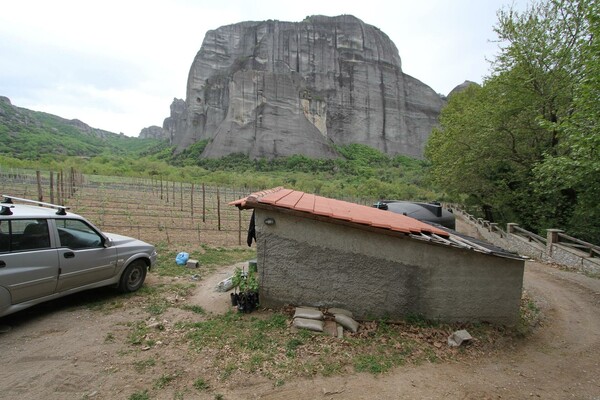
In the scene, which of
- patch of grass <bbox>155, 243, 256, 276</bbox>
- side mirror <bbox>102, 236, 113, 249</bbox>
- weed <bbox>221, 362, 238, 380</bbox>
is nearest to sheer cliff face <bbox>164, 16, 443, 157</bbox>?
patch of grass <bbox>155, 243, 256, 276</bbox>

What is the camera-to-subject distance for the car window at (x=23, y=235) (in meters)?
4.17

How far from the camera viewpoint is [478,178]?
699 inches

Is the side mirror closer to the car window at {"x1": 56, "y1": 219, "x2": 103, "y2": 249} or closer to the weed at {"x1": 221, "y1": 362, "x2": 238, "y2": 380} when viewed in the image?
the car window at {"x1": 56, "y1": 219, "x2": 103, "y2": 249}

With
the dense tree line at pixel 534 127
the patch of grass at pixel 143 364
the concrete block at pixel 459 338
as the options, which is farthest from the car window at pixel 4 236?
the dense tree line at pixel 534 127

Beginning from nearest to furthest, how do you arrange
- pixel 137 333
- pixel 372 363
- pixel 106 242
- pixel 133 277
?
pixel 372 363, pixel 137 333, pixel 106 242, pixel 133 277

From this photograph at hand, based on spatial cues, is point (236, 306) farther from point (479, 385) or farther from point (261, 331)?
point (479, 385)

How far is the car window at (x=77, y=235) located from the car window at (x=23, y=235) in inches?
8.6

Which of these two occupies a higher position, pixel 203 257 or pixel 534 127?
pixel 534 127

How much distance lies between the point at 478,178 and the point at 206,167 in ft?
170

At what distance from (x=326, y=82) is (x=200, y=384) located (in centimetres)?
8254

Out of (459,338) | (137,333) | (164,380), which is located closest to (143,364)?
(164,380)

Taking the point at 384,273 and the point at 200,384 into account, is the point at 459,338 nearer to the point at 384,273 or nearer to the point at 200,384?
the point at 384,273

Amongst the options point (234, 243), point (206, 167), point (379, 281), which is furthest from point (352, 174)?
point (379, 281)

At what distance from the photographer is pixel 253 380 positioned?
3580mm
